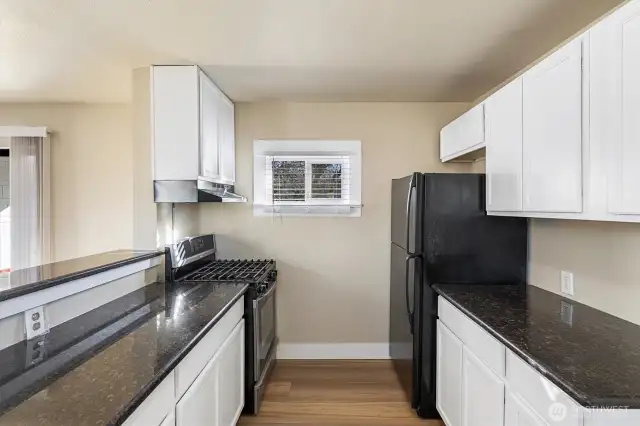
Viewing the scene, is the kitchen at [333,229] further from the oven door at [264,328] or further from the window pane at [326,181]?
the oven door at [264,328]

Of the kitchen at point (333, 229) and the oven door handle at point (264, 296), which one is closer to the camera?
the oven door handle at point (264, 296)

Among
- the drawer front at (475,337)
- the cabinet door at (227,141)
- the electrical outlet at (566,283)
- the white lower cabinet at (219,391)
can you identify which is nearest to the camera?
the white lower cabinet at (219,391)

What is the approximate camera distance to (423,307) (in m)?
2.79

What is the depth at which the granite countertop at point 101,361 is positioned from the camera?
3.58 ft

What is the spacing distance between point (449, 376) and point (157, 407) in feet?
5.90

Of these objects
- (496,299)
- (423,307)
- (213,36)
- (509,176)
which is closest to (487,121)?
(509,176)

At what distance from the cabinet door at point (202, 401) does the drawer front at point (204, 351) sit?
0.11ft

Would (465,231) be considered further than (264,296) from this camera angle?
No

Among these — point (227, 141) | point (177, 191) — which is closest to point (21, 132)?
point (227, 141)

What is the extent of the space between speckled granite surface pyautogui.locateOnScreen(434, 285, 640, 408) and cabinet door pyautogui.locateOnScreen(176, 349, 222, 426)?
1368mm

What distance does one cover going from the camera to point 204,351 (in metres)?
1.92

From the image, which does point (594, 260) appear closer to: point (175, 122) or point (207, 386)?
point (207, 386)

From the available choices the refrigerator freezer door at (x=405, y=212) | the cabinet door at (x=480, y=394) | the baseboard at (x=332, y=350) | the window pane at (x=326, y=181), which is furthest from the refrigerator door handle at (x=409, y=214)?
the baseboard at (x=332, y=350)

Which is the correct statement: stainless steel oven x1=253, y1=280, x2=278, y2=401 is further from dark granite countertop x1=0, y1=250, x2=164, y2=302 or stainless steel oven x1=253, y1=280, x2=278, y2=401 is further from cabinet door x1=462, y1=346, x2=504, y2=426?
cabinet door x1=462, y1=346, x2=504, y2=426
